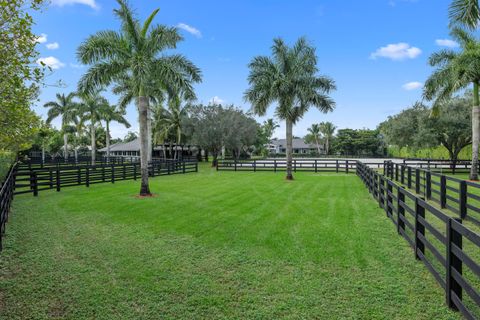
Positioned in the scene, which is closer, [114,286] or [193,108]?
[114,286]

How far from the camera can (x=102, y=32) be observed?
12523 mm

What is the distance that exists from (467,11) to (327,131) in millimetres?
71429

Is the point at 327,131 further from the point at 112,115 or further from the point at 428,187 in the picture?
the point at 428,187

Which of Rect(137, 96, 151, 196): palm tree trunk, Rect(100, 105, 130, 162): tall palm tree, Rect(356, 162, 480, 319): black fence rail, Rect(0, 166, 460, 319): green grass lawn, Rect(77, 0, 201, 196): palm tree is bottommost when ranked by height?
Rect(0, 166, 460, 319): green grass lawn

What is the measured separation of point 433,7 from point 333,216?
1299cm

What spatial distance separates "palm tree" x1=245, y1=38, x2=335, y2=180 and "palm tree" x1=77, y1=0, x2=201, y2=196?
21.5ft

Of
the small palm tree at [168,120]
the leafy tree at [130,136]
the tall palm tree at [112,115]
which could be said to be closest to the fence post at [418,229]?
the tall palm tree at [112,115]

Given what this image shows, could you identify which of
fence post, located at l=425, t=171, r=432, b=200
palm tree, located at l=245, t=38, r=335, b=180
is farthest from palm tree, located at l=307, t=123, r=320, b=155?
fence post, located at l=425, t=171, r=432, b=200

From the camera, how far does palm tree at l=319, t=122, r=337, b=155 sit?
257ft

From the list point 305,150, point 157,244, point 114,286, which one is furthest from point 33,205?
point 305,150

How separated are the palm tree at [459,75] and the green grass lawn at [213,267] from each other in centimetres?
1328

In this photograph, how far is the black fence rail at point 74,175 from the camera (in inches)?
504

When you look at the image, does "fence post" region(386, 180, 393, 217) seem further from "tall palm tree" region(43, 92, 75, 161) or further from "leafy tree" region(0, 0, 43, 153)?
"tall palm tree" region(43, 92, 75, 161)

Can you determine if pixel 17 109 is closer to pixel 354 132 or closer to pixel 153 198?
pixel 153 198
